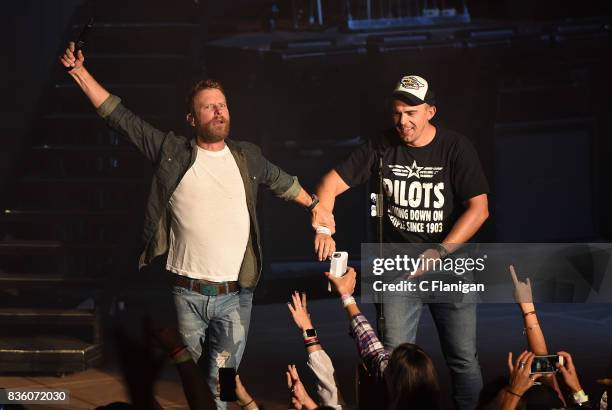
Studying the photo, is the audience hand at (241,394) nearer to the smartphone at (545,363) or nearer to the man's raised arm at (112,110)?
the smartphone at (545,363)

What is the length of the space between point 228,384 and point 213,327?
885 millimetres

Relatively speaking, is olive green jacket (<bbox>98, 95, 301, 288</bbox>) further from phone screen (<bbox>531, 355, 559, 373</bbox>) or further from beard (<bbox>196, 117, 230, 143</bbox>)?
phone screen (<bbox>531, 355, 559, 373</bbox>)

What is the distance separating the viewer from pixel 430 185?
570cm

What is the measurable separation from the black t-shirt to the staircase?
314 cm

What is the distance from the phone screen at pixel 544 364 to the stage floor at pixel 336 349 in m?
2.30

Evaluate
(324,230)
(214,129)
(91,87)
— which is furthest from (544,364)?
(91,87)

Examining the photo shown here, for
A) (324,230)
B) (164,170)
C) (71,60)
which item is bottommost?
(324,230)

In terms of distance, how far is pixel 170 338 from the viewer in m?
3.97

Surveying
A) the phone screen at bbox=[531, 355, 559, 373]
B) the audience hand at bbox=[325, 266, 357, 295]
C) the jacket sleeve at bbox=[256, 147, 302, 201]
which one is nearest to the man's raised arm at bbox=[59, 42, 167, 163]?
the jacket sleeve at bbox=[256, 147, 302, 201]

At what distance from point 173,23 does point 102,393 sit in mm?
4387

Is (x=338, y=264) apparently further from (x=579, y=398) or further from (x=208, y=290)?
(x=579, y=398)

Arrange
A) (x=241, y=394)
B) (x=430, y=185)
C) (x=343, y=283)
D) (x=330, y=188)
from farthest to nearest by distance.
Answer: (x=330, y=188), (x=430, y=185), (x=343, y=283), (x=241, y=394)

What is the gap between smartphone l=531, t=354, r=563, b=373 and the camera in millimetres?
4605

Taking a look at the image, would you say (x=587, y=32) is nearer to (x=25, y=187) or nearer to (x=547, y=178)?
(x=547, y=178)
